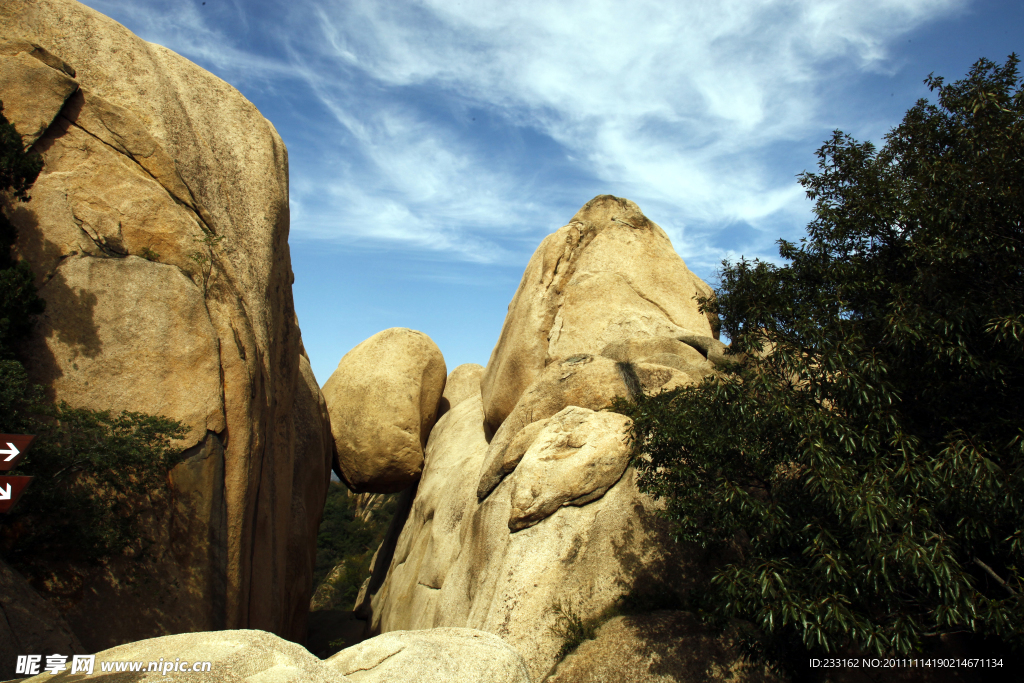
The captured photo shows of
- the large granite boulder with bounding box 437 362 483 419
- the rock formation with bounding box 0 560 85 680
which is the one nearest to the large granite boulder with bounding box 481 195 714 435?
the large granite boulder with bounding box 437 362 483 419

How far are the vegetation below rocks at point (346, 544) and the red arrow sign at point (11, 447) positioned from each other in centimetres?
2852

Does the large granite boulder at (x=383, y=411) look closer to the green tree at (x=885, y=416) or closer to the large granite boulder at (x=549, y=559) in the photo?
the large granite boulder at (x=549, y=559)

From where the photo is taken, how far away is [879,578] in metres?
5.03

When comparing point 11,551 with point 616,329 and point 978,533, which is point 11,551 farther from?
point 616,329

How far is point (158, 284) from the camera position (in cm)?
1024

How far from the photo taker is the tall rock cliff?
932 centimetres

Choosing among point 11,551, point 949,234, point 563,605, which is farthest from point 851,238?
point 11,551

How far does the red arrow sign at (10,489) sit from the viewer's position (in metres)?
4.91

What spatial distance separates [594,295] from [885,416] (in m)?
10.4

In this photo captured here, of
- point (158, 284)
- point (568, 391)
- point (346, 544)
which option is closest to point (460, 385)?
point (568, 391)

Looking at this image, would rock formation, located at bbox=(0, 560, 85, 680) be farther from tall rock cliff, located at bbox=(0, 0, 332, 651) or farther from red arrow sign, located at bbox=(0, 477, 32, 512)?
red arrow sign, located at bbox=(0, 477, 32, 512)

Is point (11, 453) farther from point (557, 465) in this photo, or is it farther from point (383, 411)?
point (383, 411)

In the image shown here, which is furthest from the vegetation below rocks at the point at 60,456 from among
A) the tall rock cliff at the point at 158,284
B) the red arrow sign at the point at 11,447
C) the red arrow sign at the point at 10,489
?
the red arrow sign at the point at 10,489

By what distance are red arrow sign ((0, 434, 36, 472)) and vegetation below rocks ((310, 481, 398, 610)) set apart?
2852 centimetres
